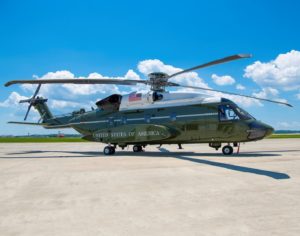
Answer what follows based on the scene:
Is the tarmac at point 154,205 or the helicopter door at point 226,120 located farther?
the helicopter door at point 226,120

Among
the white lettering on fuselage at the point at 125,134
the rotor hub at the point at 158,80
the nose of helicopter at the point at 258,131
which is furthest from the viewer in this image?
the white lettering on fuselage at the point at 125,134

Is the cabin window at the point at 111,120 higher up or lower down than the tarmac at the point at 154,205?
higher up

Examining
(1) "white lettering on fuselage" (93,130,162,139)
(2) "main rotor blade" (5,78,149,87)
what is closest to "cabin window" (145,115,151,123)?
(1) "white lettering on fuselage" (93,130,162,139)

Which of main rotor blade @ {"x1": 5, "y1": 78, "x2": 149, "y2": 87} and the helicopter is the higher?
main rotor blade @ {"x1": 5, "y1": 78, "x2": 149, "y2": 87}

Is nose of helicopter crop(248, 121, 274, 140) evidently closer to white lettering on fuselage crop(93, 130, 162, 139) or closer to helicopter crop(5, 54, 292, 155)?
helicopter crop(5, 54, 292, 155)

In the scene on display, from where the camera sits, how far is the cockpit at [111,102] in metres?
18.7

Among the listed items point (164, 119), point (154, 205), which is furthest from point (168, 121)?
point (154, 205)

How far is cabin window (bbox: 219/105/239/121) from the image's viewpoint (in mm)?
15336

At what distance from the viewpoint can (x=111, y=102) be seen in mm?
18812

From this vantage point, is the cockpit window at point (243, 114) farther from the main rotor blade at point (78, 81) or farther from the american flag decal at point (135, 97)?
the american flag decal at point (135, 97)

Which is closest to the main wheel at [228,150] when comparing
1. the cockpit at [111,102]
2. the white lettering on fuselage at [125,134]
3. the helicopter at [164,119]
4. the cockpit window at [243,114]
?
the helicopter at [164,119]

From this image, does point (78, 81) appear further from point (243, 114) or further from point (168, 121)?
point (243, 114)

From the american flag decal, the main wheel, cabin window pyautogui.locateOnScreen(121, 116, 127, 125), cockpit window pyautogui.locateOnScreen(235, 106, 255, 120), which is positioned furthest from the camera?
cabin window pyautogui.locateOnScreen(121, 116, 127, 125)

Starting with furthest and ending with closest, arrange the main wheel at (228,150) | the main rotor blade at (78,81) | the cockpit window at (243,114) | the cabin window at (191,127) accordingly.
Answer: the cabin window at (191,127)
the main rotor blade at (78,81)
the main wheel at (228,150)
the cockpit window at (243,114)
